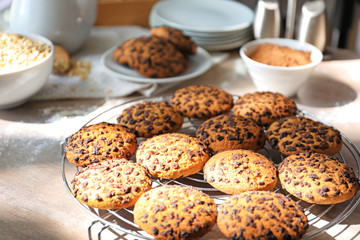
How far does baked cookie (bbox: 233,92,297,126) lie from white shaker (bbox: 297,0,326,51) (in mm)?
489

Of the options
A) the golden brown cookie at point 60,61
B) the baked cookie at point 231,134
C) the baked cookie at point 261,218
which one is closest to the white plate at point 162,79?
the golden brown cookie at point 60,61

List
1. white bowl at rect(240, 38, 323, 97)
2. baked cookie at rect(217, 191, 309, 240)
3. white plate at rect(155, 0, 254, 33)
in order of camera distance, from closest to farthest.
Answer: baked cookie at rect(217, 191, 309, 240)
white bowl at rect(240, 38, 323, 97)
white plate at rect(155, 0, 254, 33)

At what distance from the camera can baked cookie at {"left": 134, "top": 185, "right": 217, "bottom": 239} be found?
Answer: 0.81 m

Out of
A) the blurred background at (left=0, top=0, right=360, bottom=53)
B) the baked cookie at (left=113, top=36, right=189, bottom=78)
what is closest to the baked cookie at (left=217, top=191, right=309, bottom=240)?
the baked cookie at (left=113, top=36, right=189, bottom=78)

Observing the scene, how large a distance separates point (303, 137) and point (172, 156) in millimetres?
335

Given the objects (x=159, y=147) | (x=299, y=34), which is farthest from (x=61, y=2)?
(x=299, y=34)

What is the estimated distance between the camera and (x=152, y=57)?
58.1 inches

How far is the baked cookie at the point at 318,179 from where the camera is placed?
35.2 inches

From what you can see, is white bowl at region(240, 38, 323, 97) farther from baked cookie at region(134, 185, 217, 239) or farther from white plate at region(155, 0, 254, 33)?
baked cookie at region(134, 185, 217, 239)

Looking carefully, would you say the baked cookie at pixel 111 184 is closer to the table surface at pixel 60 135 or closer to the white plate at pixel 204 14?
the table surface at pixel 60 135

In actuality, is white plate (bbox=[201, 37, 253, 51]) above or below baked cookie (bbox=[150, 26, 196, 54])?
below

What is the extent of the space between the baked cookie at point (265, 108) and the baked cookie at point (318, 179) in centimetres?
24

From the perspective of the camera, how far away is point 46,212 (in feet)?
3.15

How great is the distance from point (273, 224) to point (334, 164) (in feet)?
0.81
